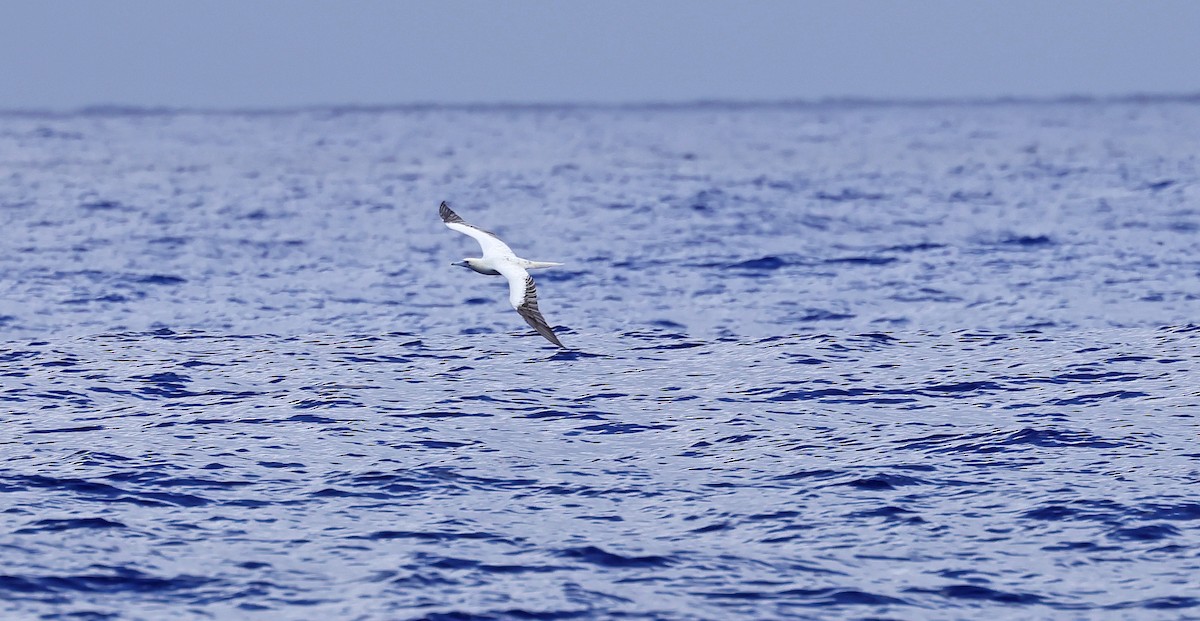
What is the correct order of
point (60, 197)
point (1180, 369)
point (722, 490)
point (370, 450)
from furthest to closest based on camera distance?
point (60, 197), point (1180, 369), point (370, 450), point (722, 490)

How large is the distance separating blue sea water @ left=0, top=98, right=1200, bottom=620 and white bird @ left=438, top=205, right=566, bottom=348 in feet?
5.70

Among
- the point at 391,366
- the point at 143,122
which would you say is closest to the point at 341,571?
the point at 391,366

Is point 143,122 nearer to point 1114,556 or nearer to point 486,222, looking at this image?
point 486,222

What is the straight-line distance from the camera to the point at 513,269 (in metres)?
23.4

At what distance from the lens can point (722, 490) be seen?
61.9 feet

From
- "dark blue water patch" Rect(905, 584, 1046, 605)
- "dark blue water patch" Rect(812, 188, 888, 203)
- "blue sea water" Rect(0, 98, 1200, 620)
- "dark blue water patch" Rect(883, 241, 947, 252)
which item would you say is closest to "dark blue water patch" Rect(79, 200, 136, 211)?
"blue sea water" Rect(0, 98, 1200, 620)

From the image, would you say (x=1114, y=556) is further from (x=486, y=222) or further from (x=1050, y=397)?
(x=486, y=222)

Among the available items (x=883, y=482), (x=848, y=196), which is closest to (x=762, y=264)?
(x=883, y=482)

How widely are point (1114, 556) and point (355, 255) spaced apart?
30289 millimetres

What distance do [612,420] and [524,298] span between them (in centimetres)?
224

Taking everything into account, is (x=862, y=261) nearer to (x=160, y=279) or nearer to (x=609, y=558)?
(x=160, y=279)

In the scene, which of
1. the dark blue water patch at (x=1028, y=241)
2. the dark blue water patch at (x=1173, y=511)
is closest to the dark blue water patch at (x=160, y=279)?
the dark blue water patch at (x=1028, y=241)

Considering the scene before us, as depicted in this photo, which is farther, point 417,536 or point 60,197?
point 60,197

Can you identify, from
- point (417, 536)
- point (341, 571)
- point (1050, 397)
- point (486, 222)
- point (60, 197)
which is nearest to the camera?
point (341, 571)
